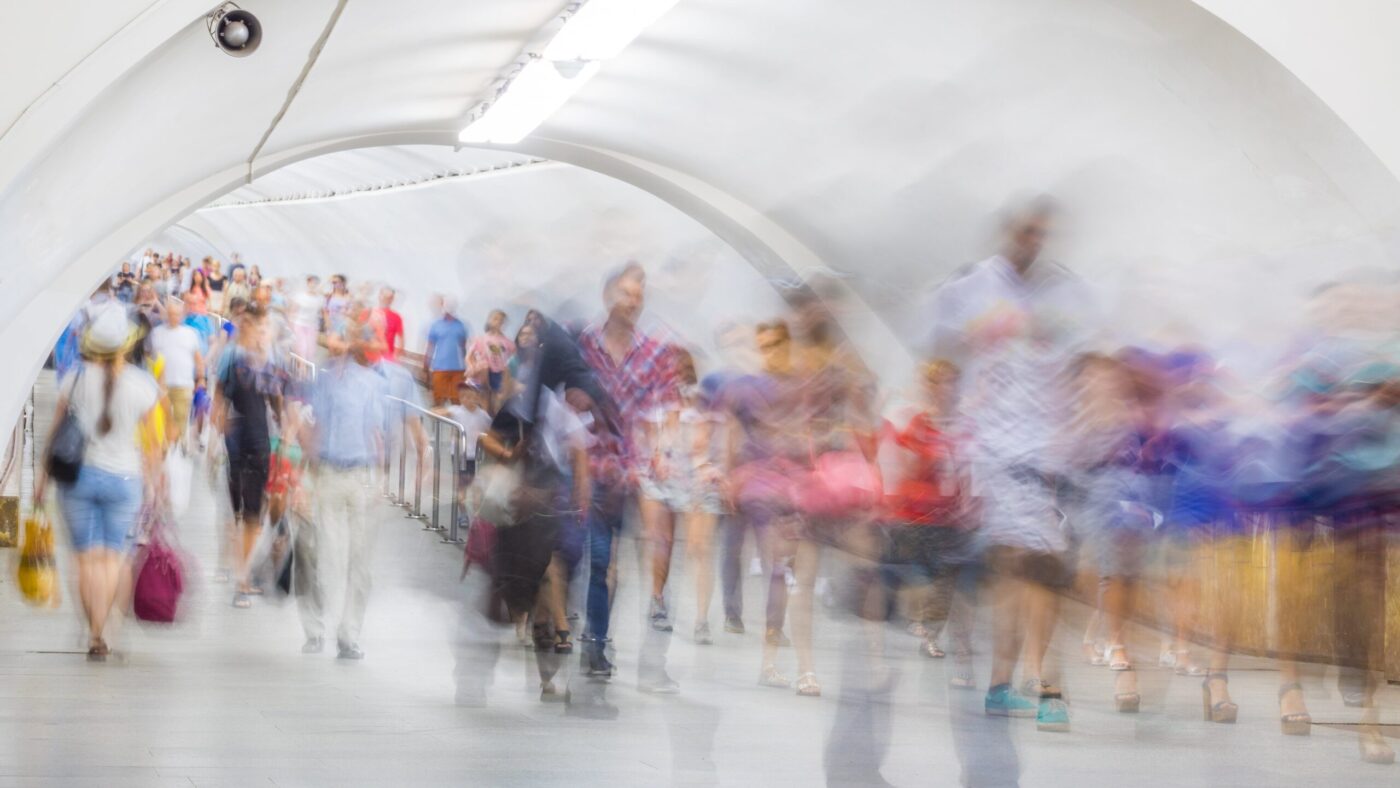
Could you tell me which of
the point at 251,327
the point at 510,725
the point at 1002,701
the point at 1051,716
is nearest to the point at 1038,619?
the point at 1002,701

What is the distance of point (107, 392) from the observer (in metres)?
8.33

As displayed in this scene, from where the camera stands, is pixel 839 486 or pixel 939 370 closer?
pixel 939 370

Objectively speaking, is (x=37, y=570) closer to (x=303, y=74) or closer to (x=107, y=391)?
(x=107, y=391)

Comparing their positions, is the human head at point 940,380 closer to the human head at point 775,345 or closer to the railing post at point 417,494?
the human head at point 775,345

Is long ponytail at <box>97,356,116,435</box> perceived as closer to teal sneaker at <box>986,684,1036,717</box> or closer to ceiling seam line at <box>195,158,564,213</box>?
teal sneaker at <box>986,684,1036,717</box>

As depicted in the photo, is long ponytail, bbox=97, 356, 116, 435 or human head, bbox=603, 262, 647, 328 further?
long ponytail, bbox=97, 356, 116, 435

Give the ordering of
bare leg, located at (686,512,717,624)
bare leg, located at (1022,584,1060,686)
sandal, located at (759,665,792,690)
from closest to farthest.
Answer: bare leg, located at (1022,584,1060,686) → sandal, located at (759,665,792,690) → bare leg, located at (686,512,717,624)

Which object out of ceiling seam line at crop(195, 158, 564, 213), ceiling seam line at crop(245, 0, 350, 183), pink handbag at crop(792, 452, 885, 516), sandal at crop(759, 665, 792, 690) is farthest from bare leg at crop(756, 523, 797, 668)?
ceiling seam line at crop(195, 158, 564, 213)

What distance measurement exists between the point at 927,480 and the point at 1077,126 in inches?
286

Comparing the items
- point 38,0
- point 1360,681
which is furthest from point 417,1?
point 1360,681

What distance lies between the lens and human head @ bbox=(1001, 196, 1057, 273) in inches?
226

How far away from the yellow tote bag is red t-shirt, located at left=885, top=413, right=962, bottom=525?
4783mm

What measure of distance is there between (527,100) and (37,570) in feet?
28.3

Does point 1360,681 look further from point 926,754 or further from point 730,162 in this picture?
point 730,162
